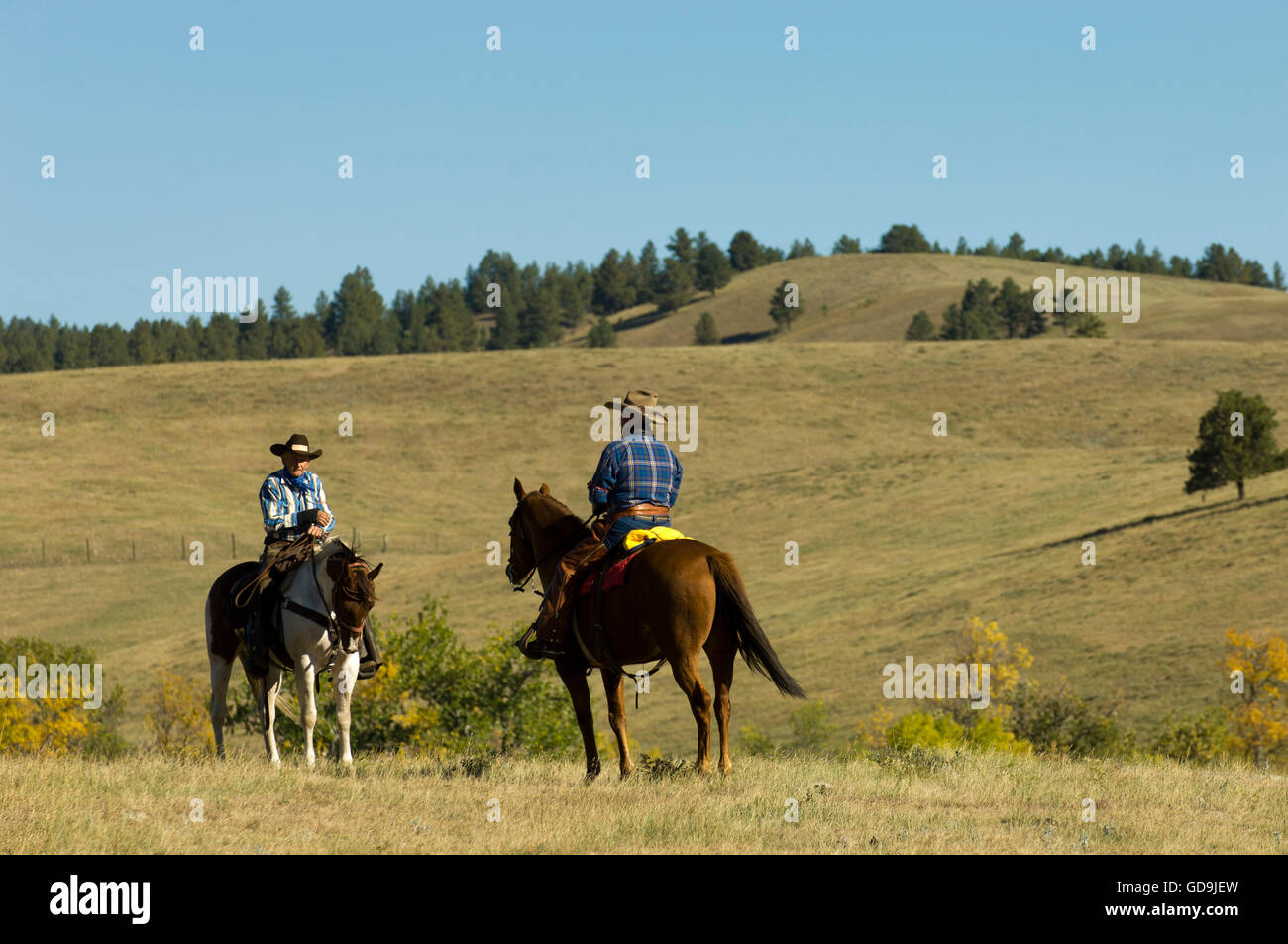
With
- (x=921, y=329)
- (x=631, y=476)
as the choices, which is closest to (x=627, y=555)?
(x=631, y=476)

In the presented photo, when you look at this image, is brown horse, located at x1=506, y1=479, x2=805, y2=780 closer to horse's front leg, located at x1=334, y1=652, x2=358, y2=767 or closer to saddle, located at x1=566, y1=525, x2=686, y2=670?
saddle, located at x1=566, y1=525, x2=686, y2=670

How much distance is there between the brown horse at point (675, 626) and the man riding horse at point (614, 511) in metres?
0.18

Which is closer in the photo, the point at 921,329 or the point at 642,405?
the point at 642,405

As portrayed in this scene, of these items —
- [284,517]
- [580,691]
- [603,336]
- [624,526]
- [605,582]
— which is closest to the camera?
[605,582]

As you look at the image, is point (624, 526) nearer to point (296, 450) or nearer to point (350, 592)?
point (350, 592)

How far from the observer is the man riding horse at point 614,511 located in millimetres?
12750

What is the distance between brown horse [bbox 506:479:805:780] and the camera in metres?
11.9

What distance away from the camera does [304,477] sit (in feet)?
49.2

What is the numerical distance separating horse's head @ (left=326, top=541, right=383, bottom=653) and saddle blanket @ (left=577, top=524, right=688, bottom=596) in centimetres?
244

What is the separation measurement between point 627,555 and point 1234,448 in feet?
192

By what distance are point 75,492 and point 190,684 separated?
40.4 metres

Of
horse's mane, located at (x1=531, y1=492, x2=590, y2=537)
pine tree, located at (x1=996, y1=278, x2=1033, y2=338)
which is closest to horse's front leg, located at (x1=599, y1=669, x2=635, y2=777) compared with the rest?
horse's mane, located at (x1=531, y1=492, x2=590, y2=537)

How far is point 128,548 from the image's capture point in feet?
249
